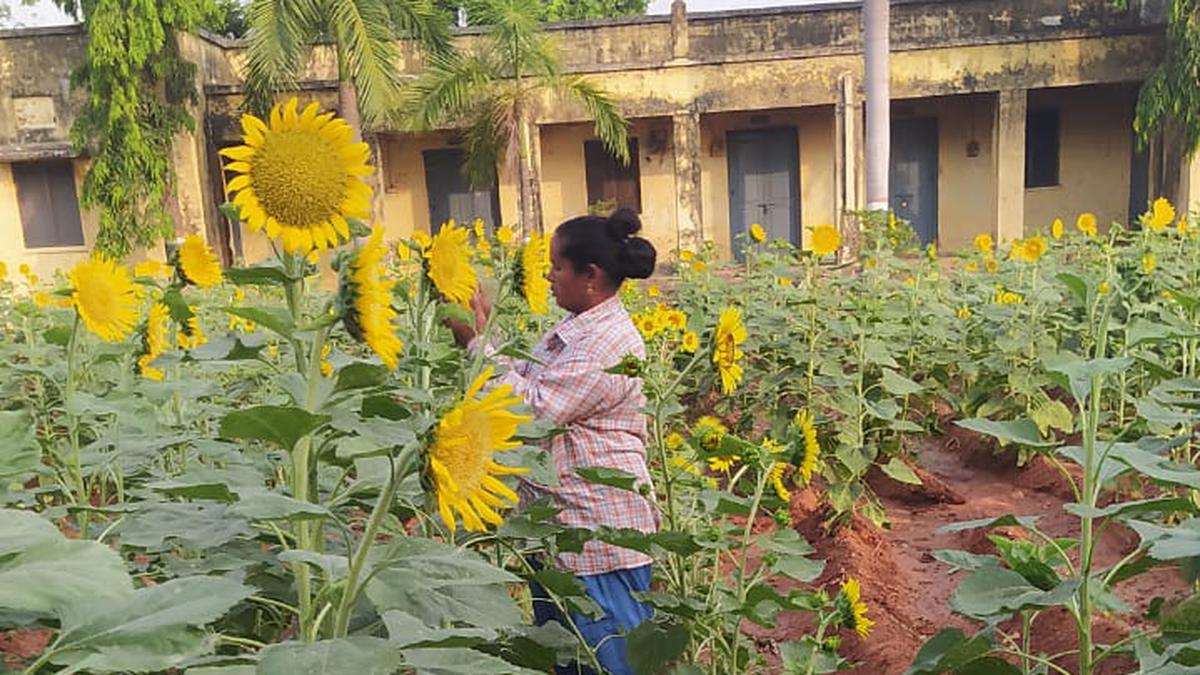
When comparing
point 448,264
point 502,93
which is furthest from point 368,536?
point 502,93

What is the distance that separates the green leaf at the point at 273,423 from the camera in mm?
974

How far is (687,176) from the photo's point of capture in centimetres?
1320

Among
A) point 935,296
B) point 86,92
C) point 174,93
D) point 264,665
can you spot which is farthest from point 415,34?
point 264,665

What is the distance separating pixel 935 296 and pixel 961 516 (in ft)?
4.66

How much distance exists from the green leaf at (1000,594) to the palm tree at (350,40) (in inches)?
408

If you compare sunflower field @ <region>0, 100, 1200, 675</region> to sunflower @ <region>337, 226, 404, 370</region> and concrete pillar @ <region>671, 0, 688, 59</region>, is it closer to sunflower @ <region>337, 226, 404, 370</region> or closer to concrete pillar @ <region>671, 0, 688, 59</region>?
sunflower @ <region>337, 226, 404, 370</region>

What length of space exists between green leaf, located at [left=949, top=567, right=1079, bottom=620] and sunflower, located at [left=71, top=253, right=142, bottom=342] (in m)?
1.38

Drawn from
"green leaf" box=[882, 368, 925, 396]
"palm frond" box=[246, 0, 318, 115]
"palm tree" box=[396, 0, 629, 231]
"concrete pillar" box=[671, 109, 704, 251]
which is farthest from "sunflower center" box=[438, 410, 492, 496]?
"concrete pillar" box=[671, 109, 704, 251]

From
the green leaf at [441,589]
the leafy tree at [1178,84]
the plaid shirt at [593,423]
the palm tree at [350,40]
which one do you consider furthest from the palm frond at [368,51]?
the green leaf at [441,589]

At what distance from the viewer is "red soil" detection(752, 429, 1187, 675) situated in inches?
Result: 107

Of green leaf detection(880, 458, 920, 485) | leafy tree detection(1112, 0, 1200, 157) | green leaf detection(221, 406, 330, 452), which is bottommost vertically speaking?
green leaf detection(880, 458, 920, 485)

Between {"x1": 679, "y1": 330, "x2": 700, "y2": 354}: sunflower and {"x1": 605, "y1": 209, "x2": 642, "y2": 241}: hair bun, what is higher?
{"x1": 605, "y1": 209, "x2": 642, "y2": 241}: hair bun

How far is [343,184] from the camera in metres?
1.20

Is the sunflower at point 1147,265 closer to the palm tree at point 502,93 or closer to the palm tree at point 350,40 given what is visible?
the palm tree at point 502,93
